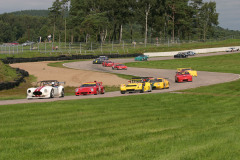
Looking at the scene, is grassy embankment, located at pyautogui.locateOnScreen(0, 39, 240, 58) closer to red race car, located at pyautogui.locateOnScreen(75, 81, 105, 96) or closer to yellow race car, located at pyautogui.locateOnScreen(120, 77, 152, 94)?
red race car, located at pyautogui.locateOnScreen(75, 81, 105, 96)

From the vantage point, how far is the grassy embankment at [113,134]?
760 centimetres

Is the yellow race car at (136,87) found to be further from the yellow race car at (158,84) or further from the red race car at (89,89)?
the yellow race car at (158,84)

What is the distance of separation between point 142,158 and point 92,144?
178 centimetres

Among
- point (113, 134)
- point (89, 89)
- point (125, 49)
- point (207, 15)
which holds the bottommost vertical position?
point (89, 89)


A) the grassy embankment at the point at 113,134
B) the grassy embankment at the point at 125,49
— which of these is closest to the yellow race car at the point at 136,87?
the grassy embankment at the point at 113,134

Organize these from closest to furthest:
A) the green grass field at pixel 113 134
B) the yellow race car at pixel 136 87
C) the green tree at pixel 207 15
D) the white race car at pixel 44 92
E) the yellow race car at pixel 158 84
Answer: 1. the green grass field at pixel 113 134
2. the white race car at pixel 44 92
3. the yellow race car at pixel 136 87
4. the yellow race car at pixel 158 84
5. the green tree at pixel 207 15

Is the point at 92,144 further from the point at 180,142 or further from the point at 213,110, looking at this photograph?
the point at 213,110

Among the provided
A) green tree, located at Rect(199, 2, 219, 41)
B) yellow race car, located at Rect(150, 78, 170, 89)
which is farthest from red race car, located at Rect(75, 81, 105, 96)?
green tree, located at Rect(199, 2, 219, 41)

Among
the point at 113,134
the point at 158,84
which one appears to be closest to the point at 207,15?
the point at 158,84

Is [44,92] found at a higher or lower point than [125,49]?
lower

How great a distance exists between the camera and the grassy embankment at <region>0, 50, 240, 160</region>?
24.9ft

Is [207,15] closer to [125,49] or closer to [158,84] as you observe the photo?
[125,49]

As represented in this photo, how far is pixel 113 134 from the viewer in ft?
32.3

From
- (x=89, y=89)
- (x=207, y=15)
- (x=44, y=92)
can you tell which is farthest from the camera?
(x=207, y=15)
